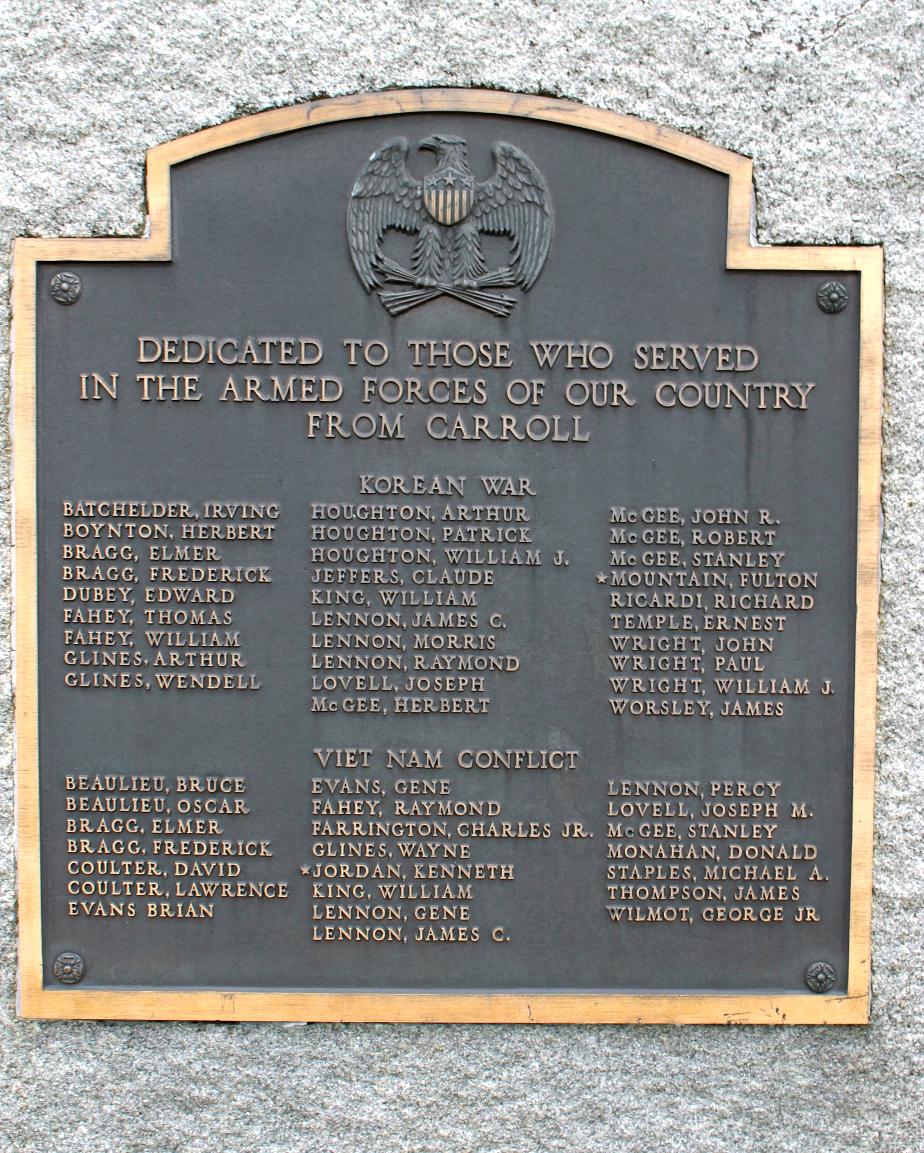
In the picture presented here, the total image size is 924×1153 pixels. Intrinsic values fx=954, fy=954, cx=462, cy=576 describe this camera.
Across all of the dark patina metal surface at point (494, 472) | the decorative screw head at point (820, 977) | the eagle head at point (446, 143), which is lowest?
the decorative screw head at point (820, 977)

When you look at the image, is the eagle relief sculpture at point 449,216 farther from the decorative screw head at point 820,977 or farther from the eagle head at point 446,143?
the decorative screw head at point 820,977

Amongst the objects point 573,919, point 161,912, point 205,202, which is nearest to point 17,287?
point 205,202

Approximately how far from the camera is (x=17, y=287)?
2.76 meters

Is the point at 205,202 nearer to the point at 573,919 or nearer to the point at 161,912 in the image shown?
the point at 161,912

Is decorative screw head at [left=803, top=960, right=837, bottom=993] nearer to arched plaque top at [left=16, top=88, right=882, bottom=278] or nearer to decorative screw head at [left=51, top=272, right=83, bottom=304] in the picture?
arched plaque top at [left=16, top=88, right=882, bottom=278]

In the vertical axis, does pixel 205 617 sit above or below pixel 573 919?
above

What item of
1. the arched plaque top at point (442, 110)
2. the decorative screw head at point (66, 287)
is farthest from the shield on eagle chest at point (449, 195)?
the decorative screw head at point (66, 287)

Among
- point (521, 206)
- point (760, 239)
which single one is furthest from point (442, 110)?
point (760, 239)

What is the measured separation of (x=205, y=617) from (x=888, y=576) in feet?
6.65

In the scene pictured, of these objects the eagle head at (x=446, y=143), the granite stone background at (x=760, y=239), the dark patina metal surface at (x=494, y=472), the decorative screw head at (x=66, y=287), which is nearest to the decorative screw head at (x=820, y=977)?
the dark patina metal surface at (x=494, y=472)

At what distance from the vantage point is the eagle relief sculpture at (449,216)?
2730mm

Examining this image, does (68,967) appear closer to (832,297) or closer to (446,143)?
(446,143)

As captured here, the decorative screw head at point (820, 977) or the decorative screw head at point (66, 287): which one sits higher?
the decorative screw head at point (66, 287)

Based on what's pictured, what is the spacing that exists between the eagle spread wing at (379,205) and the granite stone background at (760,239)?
0.83 ft
